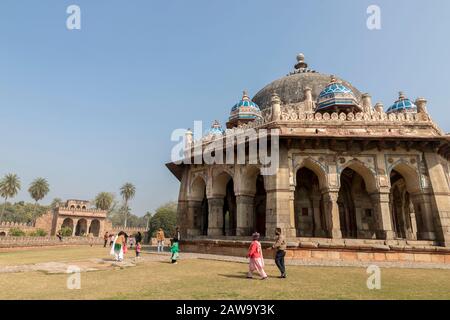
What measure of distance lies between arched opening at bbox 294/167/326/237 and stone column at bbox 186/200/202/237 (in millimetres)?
6305

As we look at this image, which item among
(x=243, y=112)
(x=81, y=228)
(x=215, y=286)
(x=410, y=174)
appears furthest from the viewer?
(x=81, y=228)

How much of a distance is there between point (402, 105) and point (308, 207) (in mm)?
9831

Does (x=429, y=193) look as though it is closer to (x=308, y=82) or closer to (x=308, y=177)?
(x=308, y=177)

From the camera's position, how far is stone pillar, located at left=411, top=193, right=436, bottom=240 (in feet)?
42.2

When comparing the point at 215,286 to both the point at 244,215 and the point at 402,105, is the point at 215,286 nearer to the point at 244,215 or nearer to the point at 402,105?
the point at 244,215

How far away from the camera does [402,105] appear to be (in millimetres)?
18578

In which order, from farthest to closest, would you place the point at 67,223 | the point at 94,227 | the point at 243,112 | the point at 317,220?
the point at 94,227
the point at 67,223
the point at 243,112
the point at 317,220

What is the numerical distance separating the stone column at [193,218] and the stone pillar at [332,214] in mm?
8264

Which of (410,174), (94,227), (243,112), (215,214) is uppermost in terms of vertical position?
(243,112)

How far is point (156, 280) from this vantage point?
6.71 metres

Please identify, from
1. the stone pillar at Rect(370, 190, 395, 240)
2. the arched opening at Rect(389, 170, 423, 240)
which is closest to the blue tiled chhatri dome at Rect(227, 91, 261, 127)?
the stone pillar at Rect(370, 190, 395, 240)

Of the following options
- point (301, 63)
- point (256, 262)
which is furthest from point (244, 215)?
point (301, 63)

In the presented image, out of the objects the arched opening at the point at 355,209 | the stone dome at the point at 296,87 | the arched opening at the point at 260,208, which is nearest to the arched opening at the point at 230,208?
the arched opening at the point at 260,208
